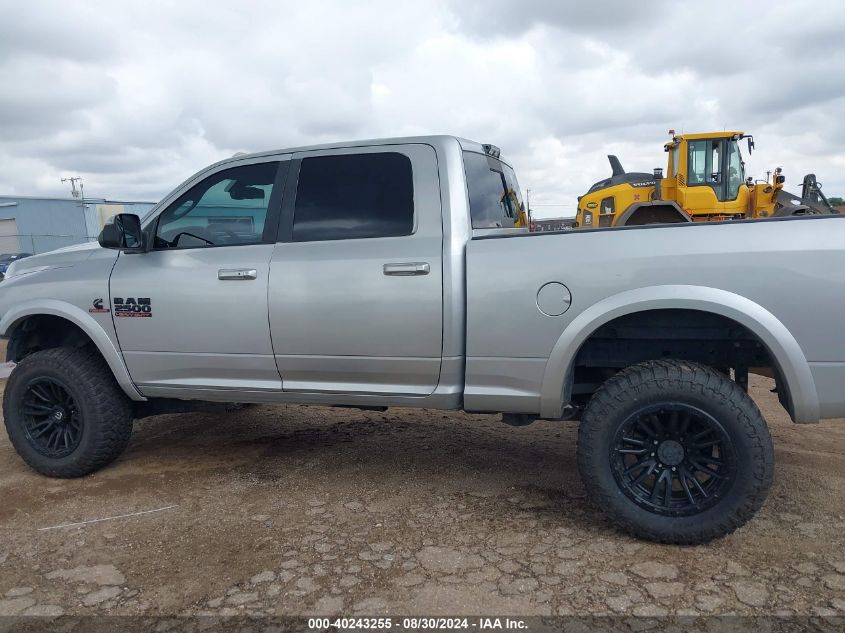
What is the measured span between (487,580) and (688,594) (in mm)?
824

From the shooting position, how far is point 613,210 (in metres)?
12.1

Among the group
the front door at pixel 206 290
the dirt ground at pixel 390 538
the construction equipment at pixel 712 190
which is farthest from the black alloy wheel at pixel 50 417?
the construction equipment at pixel 712 190

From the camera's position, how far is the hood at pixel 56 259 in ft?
13.5

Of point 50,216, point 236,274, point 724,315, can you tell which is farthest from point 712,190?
point 50,216

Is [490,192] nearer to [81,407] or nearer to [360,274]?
[360,274]

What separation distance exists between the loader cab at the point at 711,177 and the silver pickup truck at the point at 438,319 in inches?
326

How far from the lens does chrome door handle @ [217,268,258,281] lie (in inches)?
142

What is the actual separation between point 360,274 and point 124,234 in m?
1.55

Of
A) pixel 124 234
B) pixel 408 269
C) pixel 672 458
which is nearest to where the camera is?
pixel 672 458

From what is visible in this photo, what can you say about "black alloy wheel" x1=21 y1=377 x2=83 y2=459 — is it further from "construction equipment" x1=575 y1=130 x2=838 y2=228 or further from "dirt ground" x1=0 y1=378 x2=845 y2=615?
"construction equipment" x1=575 y1=130 x2=838 y2=228

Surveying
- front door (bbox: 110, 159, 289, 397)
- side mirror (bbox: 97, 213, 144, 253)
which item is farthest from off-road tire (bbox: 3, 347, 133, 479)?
side mirror (bbox: 97, 213, 144, 253)

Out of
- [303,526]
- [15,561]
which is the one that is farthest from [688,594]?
[15,561]

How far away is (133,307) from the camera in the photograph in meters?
3.87

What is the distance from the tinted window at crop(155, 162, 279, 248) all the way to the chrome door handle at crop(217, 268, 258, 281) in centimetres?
26
